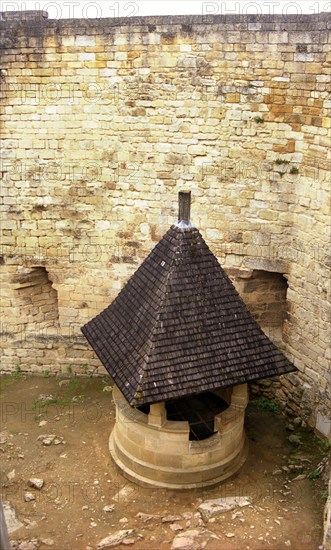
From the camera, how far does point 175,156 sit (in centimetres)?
916

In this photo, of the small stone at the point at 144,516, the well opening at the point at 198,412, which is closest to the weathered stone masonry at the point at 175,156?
the well opening at the point at 198,412

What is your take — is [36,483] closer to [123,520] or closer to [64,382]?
[123,520]

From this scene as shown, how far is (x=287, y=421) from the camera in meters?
9.16

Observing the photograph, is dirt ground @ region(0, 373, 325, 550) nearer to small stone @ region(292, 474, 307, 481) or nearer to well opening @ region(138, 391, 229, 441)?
small stone @ region(292, 474, 307, 481)

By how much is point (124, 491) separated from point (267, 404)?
3.24 m

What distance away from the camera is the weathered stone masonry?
8383mm

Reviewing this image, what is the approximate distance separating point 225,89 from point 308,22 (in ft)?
4.96

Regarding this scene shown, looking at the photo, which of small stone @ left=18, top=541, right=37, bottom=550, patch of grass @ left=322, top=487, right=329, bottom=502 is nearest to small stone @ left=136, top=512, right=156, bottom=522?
small stone @ left=18, top=541, right=37, bottom=550

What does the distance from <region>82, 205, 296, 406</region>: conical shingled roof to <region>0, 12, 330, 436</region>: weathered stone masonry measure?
6.11ft

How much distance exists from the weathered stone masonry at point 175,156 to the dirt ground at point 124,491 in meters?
1.12

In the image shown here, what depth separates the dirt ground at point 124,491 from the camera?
6.70m

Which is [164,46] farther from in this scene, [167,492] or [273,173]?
[167,492]

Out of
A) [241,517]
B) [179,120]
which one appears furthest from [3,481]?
[179,120]

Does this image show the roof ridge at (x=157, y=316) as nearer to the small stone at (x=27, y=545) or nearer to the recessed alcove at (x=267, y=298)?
the small stone at (x=27, y=545)
